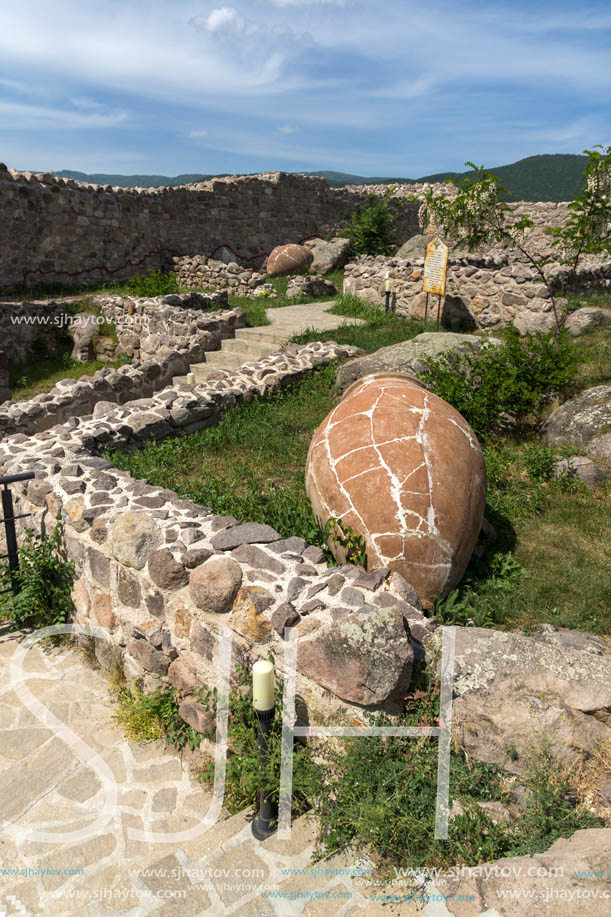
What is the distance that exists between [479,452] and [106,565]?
2894 mm

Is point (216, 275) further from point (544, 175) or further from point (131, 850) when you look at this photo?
point (544, 175)

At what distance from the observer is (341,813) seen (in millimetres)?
3023

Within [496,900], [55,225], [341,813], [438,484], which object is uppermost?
[55,225]

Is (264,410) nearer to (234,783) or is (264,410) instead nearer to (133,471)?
(133,471)

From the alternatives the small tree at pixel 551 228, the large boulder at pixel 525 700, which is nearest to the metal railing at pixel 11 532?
the large boulder at pixel 525 700

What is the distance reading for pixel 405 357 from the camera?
8086 mm

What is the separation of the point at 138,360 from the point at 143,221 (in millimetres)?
8050

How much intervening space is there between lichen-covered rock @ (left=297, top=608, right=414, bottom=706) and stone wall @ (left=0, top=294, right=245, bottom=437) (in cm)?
492

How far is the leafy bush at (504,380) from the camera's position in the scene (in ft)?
22.6

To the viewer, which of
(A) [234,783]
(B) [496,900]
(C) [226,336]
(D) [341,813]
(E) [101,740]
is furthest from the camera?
(C) [226,336]

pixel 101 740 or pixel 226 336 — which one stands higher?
pixel 226 336

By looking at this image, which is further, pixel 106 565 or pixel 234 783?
pixel 106 565

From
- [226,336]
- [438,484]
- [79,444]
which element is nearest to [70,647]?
[79,444]

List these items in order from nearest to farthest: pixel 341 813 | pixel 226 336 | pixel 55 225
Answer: pixel 341 813, pixel 226 336, pixel 55 225
